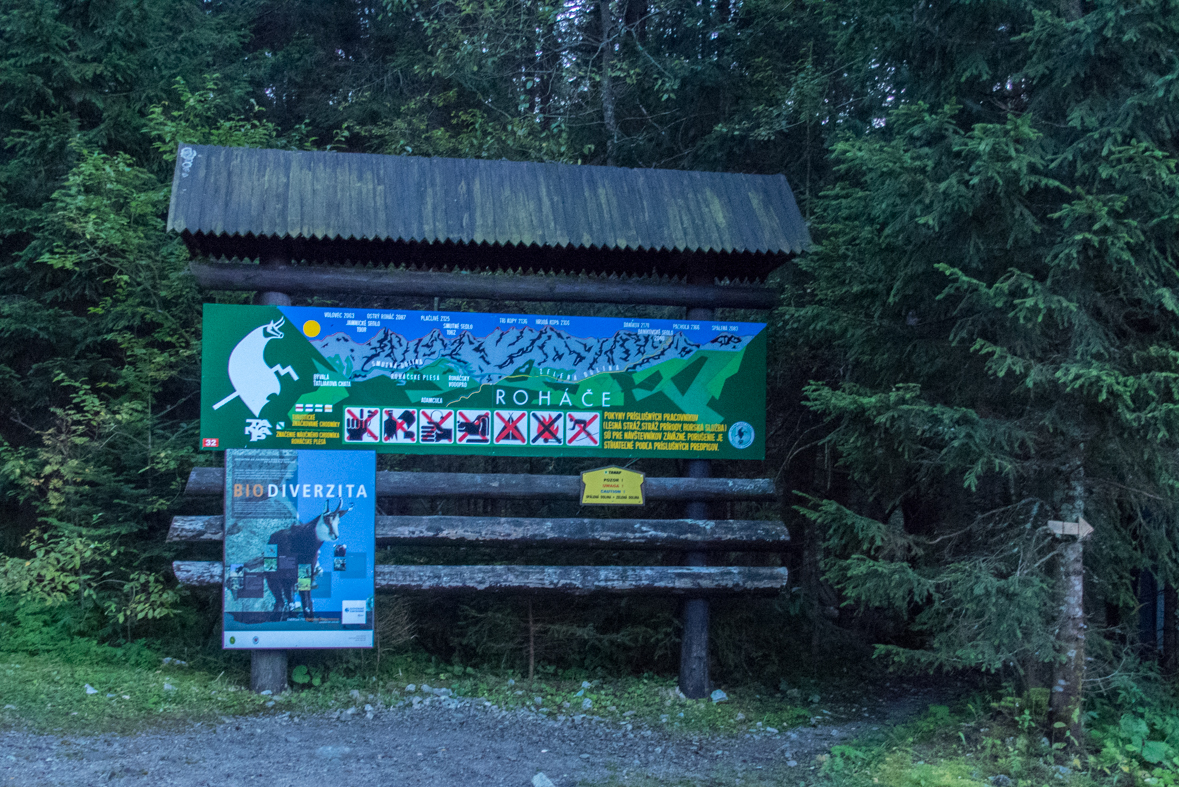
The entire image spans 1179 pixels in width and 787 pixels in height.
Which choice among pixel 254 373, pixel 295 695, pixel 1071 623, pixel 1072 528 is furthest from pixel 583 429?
pixel 1071 623

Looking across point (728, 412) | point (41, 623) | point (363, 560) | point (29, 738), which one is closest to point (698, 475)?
point (728, 412)

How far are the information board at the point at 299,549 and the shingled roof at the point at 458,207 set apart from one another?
193 cm

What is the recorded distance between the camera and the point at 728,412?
7.78m

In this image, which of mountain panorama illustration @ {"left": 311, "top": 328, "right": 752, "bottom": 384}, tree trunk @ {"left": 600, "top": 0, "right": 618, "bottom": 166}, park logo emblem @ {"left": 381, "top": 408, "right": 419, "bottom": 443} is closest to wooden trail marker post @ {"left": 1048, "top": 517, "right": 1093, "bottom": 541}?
mountain panorama illustration @ {"left": 311, "top": 328, "right": 752, "bottom": 384}

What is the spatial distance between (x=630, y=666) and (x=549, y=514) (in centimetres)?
176

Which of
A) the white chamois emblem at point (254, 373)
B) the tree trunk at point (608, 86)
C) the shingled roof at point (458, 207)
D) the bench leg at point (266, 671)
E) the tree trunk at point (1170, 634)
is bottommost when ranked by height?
the bench leg at point (266, 671)

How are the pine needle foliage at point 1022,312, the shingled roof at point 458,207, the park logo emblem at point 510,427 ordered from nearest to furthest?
the pine needle foliage at point 1022,312
the shingled roof at point 458,207
the park logo emblem at point 510,427

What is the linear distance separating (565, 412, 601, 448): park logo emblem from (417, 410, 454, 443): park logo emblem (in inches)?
41.4

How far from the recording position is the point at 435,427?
7.37m

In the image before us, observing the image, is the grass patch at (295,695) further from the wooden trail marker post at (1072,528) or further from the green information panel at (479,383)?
the wooden trail marker post at (1072,528)

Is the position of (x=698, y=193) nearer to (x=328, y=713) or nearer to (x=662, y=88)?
(x=662, y=88)

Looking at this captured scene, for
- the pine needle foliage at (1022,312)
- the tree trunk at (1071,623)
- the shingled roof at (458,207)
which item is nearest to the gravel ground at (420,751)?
the pine needle foliage at (1022,312)

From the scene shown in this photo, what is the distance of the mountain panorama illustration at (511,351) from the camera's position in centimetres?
732

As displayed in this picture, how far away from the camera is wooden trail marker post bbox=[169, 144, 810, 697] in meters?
7.14
